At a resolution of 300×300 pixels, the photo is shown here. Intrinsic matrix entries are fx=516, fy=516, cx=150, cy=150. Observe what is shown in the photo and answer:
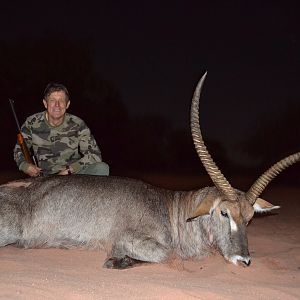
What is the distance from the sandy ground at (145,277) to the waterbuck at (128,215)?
15 centimetres

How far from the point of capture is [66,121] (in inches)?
291

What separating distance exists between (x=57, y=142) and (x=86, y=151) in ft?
1.43

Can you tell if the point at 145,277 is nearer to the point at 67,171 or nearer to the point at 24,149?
the point at 67,171

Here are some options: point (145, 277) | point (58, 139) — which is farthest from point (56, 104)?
point (145, 277)

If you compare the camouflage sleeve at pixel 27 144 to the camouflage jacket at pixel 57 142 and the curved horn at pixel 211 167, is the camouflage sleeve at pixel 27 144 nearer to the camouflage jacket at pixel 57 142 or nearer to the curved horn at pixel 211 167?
the camouflage jacket at pixel 57 142

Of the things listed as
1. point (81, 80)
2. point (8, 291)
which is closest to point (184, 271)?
point (8, 291)

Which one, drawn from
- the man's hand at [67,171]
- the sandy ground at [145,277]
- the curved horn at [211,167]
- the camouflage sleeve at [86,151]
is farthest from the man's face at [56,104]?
the curved horn at [211,167]

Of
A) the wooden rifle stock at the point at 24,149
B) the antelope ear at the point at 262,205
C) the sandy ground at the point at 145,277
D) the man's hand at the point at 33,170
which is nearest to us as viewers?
the sandy ground at the point at 145,277

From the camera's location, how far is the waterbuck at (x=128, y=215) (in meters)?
5.25

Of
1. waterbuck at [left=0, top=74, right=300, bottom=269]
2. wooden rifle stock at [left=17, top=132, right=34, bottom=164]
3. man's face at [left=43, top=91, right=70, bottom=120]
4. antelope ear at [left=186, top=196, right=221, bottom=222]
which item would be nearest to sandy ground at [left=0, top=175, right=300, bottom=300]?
waterbuck at [left=0, top=74, right=300, bottom=269]

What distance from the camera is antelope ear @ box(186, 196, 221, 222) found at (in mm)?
5241

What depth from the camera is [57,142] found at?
7.33 metres

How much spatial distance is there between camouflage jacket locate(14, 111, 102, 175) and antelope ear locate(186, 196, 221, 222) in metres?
2.30

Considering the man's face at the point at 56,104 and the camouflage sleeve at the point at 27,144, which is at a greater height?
the man's face at the point at 56,104
